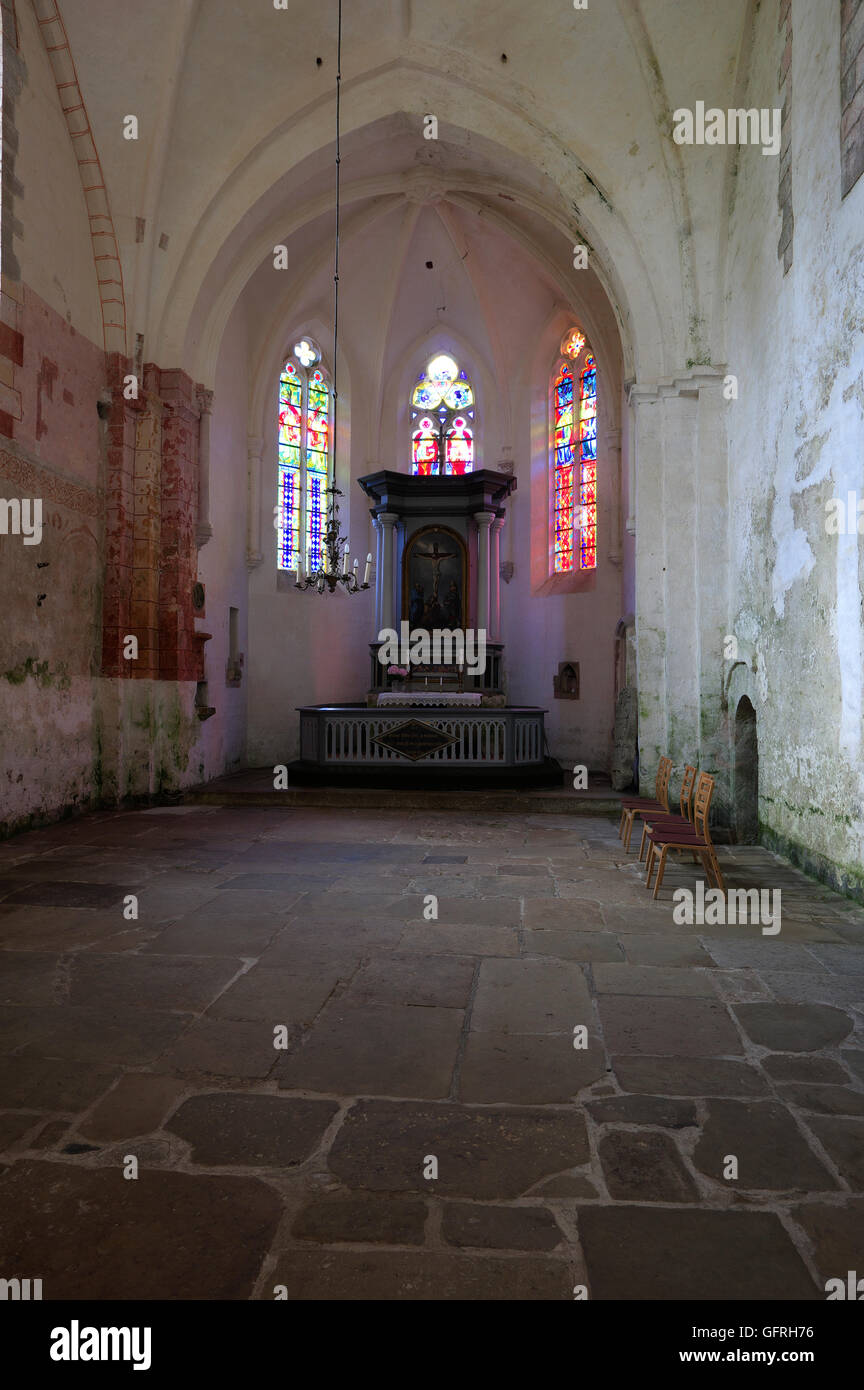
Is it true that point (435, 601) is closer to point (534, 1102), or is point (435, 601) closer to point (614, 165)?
point (614, 165)

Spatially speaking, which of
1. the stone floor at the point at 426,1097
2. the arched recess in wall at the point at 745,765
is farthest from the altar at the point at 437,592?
the stone floor at the point at 426,1097

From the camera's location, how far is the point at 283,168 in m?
10.3

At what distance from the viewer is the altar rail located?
11.0 meters

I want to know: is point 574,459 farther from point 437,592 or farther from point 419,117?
point 419,117

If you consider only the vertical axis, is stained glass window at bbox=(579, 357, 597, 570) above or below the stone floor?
above

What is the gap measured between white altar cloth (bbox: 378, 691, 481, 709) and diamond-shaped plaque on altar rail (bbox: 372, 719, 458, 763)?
1.32 metres

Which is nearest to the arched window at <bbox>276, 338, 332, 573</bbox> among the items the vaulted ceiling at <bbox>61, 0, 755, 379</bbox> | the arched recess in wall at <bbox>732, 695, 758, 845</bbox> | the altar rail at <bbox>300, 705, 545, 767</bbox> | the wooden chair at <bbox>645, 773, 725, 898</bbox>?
the vaulted ceiling at <bbox>61, 0, 755, 379</bbox>

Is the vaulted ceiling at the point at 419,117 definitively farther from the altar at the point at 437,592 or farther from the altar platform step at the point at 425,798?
the altar platform step at the point at 425,798

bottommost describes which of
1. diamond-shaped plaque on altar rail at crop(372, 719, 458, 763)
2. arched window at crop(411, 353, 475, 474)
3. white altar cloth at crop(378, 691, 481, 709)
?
diamond-shaped plaque on altar rail at crop(372, 719, 458, 763)

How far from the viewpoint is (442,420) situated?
1606cm

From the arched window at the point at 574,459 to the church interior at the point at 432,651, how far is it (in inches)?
4.0

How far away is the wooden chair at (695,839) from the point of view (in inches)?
219

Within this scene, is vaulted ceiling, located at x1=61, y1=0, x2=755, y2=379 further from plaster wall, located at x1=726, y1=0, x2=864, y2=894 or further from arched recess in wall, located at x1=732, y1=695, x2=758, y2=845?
arched recess in wall, located at x1=732, y1=695, x2=758, y2=845
